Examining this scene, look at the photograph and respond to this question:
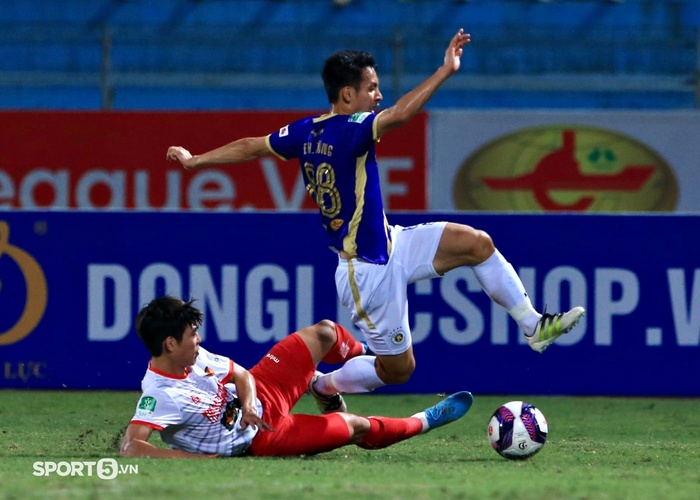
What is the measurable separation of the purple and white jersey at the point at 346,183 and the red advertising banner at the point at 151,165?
752 cm

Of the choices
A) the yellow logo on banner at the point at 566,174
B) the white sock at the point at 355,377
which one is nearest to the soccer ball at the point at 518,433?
the white sock at the point at 355,377

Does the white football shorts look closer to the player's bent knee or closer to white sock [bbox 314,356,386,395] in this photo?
the player's bent knee

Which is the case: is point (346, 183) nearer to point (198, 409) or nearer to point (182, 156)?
point (182, 156)

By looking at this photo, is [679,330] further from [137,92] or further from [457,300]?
[137,92]

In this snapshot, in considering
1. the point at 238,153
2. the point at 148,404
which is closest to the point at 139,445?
the point at 148,404

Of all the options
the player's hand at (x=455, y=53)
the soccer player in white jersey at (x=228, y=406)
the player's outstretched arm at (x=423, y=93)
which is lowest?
the soccer player in white jersey at (x=228, y=406)

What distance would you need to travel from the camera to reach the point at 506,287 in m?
7.26

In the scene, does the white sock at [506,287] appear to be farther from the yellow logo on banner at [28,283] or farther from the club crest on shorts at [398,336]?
the yellow logo on banner at [28,283]

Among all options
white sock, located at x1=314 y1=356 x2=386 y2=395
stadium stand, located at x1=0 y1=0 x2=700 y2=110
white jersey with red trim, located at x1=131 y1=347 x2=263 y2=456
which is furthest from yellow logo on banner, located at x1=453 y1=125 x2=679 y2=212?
white jersey with red trim, located at x1=131 y1=347 x2=263 y2=456

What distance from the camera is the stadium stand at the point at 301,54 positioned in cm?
1498

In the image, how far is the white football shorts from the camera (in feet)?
23.6

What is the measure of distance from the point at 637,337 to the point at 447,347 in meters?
1.50

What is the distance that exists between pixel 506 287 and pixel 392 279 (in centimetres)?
64

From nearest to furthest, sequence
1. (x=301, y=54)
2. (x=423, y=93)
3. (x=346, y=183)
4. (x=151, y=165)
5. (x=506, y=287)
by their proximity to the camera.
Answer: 1. (x=423, y=93)
2. (x=346, y=183)
3. (x=506, y=287)
4. (x=151, y=165)
5. (x=301, y=54)
